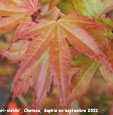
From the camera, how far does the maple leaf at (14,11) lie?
534mm

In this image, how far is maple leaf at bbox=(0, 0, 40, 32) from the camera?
53 cm

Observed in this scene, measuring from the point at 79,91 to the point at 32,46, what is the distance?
9.6 inches

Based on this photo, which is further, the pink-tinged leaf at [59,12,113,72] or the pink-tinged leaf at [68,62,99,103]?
the pink-tinged leaf at [68,62,99,103]

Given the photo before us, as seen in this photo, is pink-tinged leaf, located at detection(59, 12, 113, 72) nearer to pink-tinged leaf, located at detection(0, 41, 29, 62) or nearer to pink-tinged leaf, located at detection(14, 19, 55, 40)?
pink-tinged leaf, located at detection(14, 19, 55, 40)

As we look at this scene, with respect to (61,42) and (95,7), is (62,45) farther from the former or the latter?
(95,7)

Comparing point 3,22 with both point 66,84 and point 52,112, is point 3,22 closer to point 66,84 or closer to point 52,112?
point 66,84

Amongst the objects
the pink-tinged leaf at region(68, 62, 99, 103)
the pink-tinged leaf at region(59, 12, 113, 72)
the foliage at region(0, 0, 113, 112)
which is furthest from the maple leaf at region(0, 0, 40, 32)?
the pink-tinged leaf at region(68, 62, 99, 103)

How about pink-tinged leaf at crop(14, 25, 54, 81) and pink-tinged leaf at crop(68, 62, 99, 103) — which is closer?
pink-tinged leaf at crop(14, 25, 54, 81)

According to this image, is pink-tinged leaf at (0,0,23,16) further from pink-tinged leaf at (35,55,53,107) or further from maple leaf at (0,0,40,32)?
pink-tinged leaf at (35,55,53,107)

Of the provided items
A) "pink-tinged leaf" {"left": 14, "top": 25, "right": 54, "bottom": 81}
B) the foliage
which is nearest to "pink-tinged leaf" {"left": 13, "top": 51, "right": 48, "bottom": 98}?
the foliage

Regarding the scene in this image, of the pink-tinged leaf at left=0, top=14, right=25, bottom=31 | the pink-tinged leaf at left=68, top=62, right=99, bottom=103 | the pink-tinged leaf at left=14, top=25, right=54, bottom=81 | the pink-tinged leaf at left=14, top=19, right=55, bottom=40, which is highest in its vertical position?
the pink-tinged leaf at left=0, top=14, right=25, bottom=31

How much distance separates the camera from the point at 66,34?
499 millimetres

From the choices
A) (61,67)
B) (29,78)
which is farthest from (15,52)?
(61,67)

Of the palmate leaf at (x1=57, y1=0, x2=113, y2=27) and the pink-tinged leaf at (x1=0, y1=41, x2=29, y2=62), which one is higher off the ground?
the palmate leaf at (x1=57, y1=0, x2=113, y2=27)
